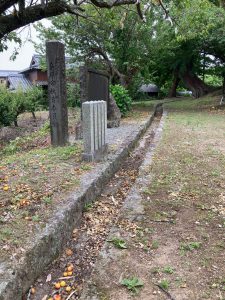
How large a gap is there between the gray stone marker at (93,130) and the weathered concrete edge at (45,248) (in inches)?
31.3

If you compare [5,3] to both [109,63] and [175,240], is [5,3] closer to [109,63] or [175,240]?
[175,240]

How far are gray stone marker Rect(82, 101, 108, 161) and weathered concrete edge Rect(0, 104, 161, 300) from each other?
79cm

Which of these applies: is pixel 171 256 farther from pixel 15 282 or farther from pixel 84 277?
pixel 15 282

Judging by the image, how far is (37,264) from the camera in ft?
8.93

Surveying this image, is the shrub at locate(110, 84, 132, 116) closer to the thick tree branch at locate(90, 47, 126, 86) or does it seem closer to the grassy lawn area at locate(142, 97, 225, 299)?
the thick tree branch at locate(90, 47, 126, 86)

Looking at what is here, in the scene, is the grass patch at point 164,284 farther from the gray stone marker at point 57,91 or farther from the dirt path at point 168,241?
the gray stone marker at point 57,91

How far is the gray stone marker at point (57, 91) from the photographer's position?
260 inches

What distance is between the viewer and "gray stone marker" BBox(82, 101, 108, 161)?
518cm

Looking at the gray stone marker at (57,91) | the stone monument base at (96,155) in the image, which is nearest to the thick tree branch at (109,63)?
the gray stone marker at (57,91)

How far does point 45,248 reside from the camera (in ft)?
9.40

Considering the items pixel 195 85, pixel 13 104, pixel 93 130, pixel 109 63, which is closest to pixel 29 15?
pixel 93 130

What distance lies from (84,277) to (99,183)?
204 centimetres

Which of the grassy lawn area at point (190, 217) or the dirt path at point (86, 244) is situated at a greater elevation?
the grassy lawn area at point (190, 217)

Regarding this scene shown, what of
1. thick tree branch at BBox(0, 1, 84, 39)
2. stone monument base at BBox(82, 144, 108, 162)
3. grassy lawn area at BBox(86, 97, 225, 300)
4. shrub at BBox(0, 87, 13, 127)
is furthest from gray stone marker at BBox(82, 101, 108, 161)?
shrub at BBox(0, 87, 13, 127)
